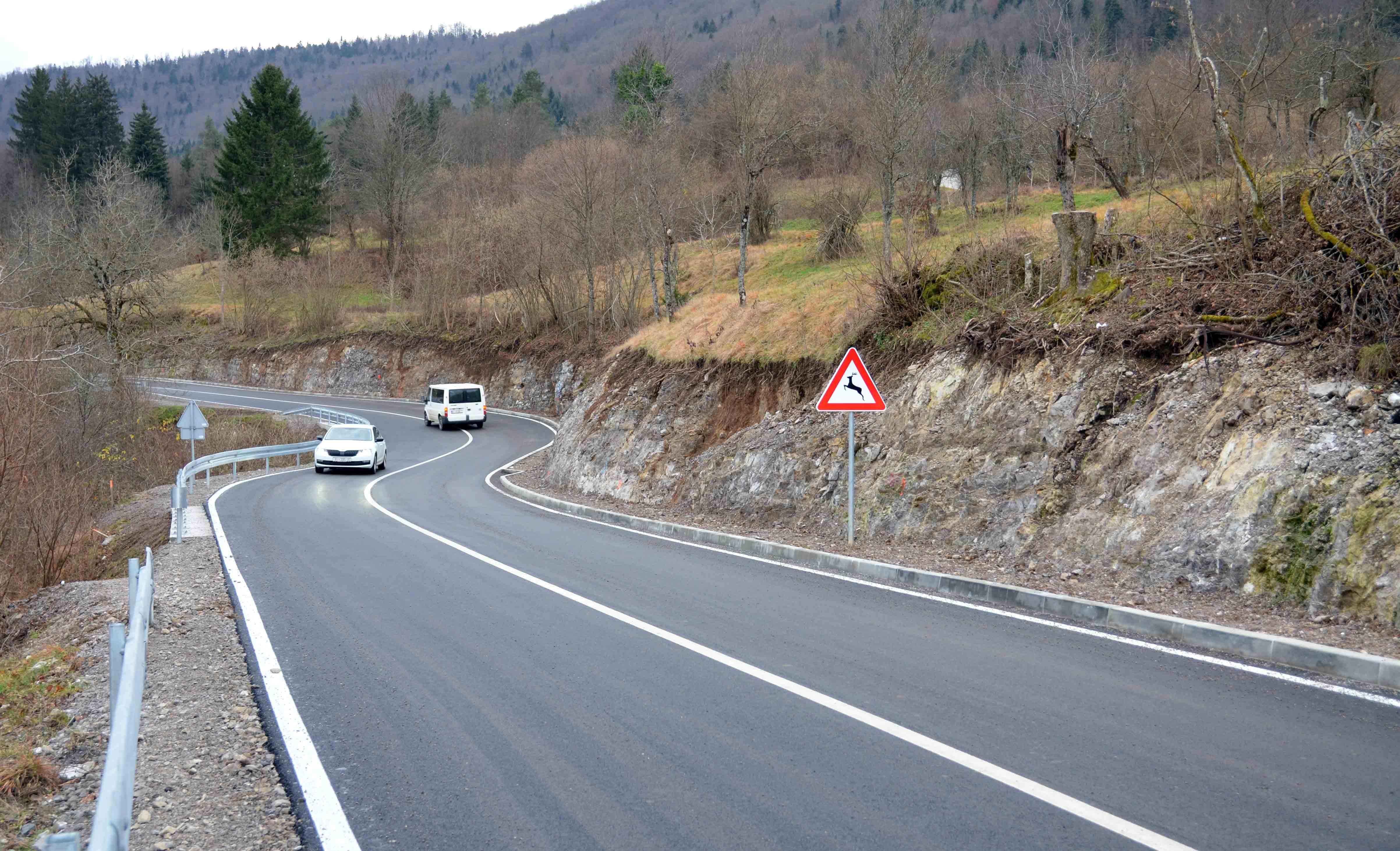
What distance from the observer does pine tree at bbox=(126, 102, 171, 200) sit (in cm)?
8369

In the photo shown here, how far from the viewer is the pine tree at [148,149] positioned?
275ft

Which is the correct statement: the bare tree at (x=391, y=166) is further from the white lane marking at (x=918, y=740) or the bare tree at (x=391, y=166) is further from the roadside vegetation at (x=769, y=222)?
the white lane marking at (x=918, y=740)

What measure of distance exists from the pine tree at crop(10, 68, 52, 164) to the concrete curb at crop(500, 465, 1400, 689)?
9455cm

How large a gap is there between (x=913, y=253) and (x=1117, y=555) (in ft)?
28.8

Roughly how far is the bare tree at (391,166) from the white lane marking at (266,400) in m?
11.9

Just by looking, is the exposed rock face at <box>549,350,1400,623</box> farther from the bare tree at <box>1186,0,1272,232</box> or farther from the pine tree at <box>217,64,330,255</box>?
the pine tree at <box>217,64,330,255</box>

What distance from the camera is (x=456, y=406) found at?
43562 millimetres

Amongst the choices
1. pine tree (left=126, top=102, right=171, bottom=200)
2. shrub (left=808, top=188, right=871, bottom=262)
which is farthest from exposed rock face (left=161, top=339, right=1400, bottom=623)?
pine tree (left=126, top=102, right=171, bottom=200)

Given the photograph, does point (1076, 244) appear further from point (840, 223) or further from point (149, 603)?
point (840, 223)

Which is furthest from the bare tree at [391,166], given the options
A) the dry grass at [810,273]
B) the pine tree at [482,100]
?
the dry grass at [810,273]

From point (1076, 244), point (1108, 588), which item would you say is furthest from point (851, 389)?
point (1076, 244)

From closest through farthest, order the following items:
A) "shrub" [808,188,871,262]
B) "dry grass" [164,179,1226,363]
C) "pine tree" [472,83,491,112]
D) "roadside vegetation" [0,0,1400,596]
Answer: "roadside vegetation" [0,0,1400,596] < "dry grass" [164,179,1226,363] < "shrub" [808,188,871,262] < "pine tree" [472,83,491,112]

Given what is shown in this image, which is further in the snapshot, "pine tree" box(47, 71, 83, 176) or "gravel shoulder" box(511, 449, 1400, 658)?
"pine tree" box(47, 71, 83, 176)

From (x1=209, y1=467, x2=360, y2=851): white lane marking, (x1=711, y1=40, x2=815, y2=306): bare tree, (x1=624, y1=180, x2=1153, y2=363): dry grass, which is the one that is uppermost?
(x1=711, y1=40, x2=815, y2=306): bare tree
